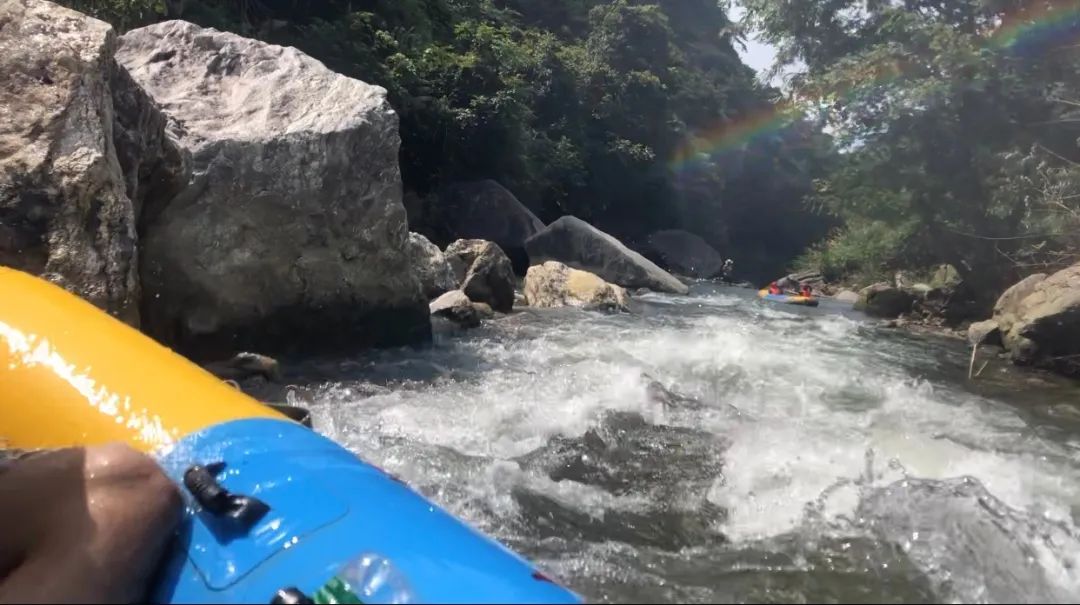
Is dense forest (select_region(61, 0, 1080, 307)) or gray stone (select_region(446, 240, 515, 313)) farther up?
dense forest (select_region(61, 0, 1080, 307))

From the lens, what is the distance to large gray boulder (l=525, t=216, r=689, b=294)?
13.8 metres

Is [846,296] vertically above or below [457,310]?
below

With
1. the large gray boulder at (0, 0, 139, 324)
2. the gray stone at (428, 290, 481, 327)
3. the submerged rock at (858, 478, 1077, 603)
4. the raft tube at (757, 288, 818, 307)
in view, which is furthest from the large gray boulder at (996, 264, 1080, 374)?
the large gray boulder at (0, 0, 139, 324)

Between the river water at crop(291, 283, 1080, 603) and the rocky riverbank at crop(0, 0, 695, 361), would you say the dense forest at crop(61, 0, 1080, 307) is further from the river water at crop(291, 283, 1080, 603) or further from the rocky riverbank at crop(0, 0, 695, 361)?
the river water at crop(291, 283, 1080, 603)

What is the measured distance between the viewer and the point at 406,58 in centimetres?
1359

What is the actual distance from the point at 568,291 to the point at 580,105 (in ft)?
43.4

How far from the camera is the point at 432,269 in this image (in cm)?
897

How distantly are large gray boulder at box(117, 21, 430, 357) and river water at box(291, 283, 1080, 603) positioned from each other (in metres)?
0.51

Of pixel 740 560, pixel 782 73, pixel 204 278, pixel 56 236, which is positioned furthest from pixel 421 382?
pixel 782 73

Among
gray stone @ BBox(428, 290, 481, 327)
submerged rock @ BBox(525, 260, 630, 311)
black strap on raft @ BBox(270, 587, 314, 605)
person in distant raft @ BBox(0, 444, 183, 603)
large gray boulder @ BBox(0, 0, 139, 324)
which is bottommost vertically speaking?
submerged rock @ BBox(525, 260, 630, 311)

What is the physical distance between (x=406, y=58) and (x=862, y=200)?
796 centimetres

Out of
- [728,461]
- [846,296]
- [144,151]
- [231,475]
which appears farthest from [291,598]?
[846,296]

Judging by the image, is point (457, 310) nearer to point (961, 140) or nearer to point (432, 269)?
point (432, 269)

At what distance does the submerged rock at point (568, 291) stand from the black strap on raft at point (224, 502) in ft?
27.1
